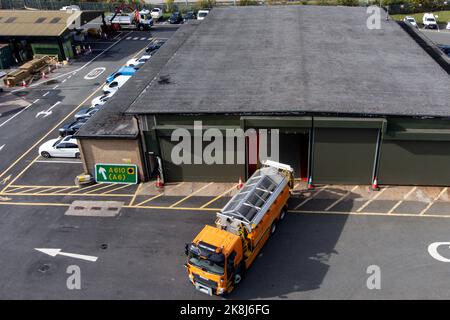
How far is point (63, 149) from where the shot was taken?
3059 cm

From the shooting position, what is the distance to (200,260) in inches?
729

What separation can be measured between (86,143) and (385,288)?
19275 mm

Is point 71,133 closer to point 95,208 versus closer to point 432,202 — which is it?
point 95,208

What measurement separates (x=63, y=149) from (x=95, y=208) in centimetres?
747

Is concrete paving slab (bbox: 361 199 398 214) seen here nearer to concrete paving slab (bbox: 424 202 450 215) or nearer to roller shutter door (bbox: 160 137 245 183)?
concrete paving slab (bbox: 424 202 450 215)

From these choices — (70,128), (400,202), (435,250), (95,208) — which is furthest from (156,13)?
(435,250)

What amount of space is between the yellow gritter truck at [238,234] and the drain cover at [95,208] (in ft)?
25.6

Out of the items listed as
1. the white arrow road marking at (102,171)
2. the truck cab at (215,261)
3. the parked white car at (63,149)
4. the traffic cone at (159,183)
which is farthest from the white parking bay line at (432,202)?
the parked white car at (63,149)

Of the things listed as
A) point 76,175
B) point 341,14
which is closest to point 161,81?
point 76,175

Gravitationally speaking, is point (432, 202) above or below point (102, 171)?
below

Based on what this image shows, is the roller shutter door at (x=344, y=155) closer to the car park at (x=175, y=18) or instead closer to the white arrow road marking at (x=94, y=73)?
the white arrow road marking at (x=94, y=73)

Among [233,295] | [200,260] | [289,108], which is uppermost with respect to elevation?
[289,108]
